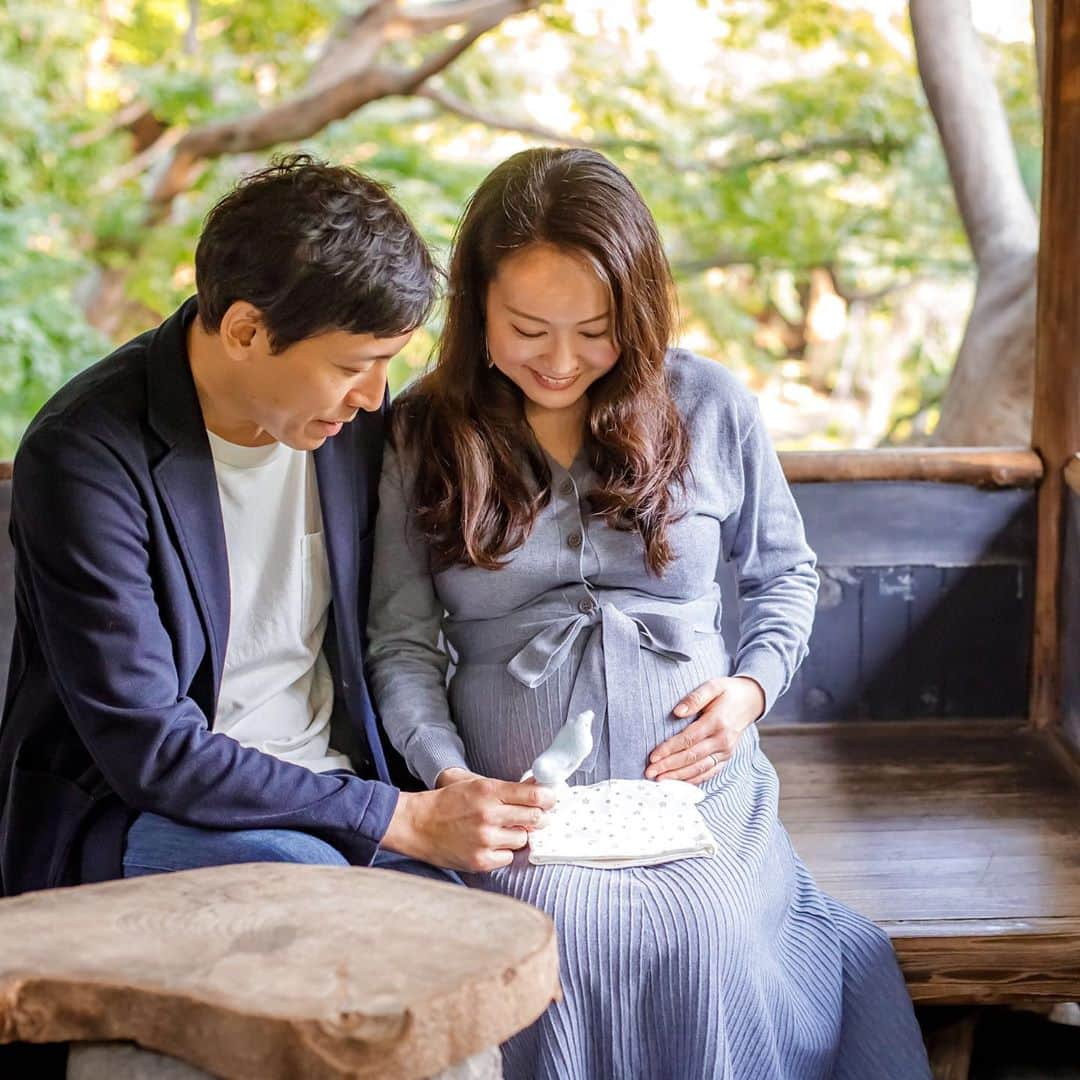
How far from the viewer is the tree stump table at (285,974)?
1.22 meters

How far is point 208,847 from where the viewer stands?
67.5 inches

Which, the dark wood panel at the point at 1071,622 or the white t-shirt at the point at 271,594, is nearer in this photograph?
the white t-shirt at the point at 271,594

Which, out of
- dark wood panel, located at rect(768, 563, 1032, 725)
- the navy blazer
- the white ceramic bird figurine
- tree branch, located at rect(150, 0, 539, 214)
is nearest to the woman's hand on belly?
the white ceramic bird figurine

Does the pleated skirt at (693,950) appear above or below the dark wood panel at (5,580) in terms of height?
below

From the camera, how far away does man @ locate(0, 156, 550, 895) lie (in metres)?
1.68

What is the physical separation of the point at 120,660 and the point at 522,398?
70 centimetres

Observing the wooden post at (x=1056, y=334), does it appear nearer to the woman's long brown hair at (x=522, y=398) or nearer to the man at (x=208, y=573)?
the woman's long brown hair at (x=522, y=398)

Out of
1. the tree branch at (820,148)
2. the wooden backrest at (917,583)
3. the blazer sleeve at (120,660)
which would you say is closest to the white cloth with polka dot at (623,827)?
the blazer sleeve at (120,660)

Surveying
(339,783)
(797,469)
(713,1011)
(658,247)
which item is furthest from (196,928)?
(797,469)

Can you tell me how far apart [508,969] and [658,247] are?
1.04m

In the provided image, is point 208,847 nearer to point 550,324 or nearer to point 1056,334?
point 550,324

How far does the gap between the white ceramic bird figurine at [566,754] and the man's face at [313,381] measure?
1.58ft

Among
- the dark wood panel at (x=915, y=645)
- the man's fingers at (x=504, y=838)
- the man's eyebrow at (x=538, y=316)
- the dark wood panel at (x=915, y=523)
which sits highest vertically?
the man's eyebrow at (x=538, y=316)

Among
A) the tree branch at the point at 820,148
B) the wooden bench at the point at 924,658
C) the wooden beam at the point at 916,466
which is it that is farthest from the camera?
the tree branch at the point at 820,148
